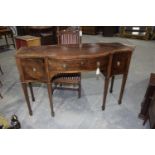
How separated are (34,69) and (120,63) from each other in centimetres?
90

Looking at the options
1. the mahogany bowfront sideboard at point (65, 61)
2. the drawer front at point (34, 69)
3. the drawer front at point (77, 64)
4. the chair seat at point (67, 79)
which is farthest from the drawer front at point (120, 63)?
the drawer front at point (34, 69)

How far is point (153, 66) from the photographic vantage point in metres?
3.21

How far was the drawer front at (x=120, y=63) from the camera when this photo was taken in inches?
63.7

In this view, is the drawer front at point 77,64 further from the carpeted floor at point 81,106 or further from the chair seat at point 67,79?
the carpeted floor at point 81,106

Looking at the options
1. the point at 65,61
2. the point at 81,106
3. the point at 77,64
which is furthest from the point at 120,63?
the point at 81,106

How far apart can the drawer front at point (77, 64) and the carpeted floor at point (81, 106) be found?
662 mm

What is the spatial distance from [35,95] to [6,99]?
0.39m

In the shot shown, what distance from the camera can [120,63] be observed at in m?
1.68

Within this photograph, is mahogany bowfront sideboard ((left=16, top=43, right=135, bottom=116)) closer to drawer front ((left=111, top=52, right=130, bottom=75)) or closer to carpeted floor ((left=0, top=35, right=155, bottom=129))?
drawer front ((left=111, top=52, right=130, bottom=75))

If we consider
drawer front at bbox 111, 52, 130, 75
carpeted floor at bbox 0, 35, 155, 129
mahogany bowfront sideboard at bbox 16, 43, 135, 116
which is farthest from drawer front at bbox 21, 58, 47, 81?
drawer front at bbox 111, 52, 130, 75

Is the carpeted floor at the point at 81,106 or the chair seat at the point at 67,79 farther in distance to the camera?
the chair seat at the point at 67,79

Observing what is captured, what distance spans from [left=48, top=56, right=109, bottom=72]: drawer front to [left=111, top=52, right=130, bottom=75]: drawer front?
4.6 inches
